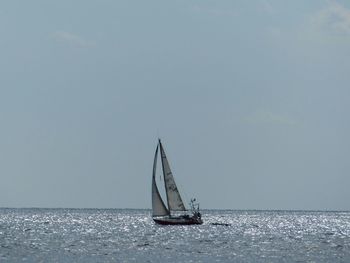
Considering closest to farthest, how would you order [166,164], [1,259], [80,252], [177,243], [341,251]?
[1,259]
[80,252]
[341,251]
[177,243]
[166,164]

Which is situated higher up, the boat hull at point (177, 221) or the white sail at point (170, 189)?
the white sail at point (170, 189)

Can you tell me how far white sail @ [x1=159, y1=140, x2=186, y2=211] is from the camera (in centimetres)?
11688

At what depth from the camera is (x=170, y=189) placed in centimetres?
11712

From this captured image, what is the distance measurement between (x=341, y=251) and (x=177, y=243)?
18.6m

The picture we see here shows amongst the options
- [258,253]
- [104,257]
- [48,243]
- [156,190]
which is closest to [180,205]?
[156,190]

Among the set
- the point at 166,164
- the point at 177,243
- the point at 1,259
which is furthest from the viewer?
the point at 166,164

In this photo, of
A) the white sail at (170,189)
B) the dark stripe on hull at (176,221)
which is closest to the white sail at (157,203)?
the white sail at (170,189)

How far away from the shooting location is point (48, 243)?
102 metres

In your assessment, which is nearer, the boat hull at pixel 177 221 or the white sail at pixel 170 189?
the white sail at pixel 170 189

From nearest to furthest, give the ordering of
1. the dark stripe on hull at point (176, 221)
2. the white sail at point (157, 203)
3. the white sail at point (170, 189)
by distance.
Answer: the white sail at point (157, 203) → the white sail at point (170, 189) → the dark stripe on hull at point (176, 221)

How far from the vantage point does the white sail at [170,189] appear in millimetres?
116875

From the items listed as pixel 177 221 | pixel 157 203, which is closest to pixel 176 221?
pixel 177 221

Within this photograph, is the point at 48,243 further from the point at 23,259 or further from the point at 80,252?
the point at 23,259

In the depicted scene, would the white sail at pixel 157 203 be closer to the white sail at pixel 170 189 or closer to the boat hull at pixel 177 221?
the white sail at pixel 170 189
